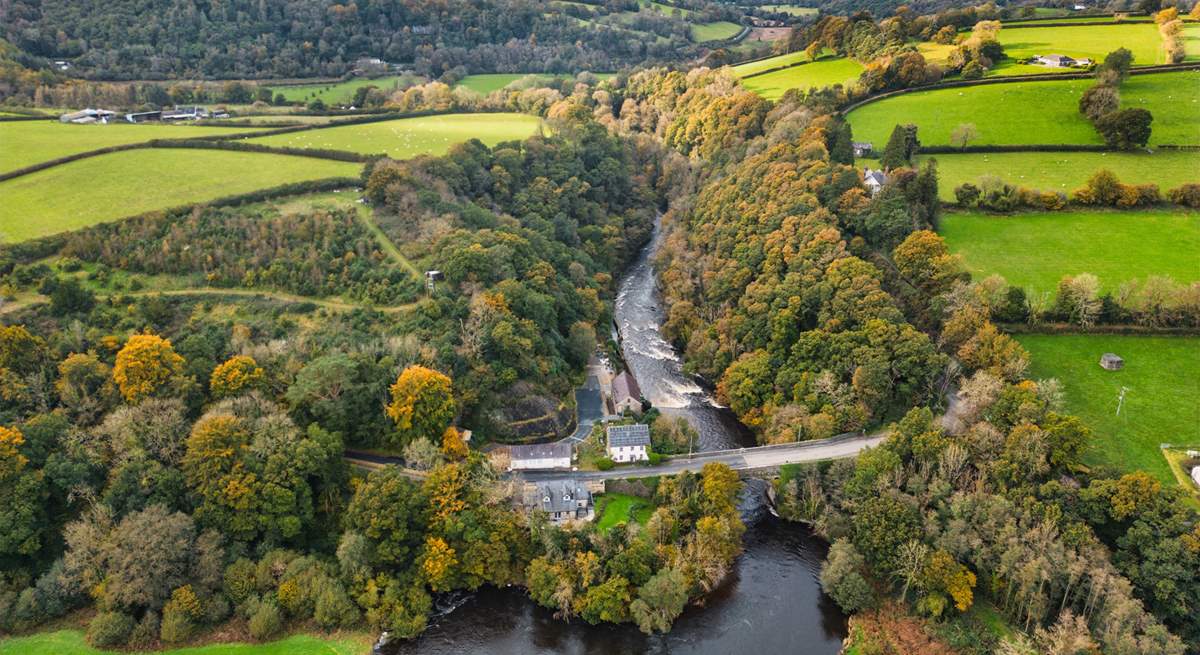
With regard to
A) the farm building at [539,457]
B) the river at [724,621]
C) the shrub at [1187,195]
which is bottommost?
the river at [724,621]

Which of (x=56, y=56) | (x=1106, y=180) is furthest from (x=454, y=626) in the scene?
(x=56, y=56)

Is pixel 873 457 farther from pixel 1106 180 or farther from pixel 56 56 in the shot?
pixel 56 56

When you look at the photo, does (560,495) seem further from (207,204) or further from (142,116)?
(142,116)

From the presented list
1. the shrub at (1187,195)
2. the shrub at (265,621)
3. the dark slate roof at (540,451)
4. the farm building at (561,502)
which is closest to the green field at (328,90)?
the dark slate roof at (540,451)

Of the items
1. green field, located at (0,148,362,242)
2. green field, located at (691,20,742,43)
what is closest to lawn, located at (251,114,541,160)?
green field, located at (0,148,362,242)

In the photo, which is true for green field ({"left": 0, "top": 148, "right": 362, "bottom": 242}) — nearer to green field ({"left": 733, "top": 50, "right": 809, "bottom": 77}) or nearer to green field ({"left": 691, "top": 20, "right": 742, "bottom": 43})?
green field ({"left": 733, "top": 50, "right": 809, "bottom": 77})

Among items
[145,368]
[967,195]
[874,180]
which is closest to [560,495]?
[145,368]

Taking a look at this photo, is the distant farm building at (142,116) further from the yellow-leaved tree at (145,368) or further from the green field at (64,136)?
the yellow-leaved tree at (145,368)
